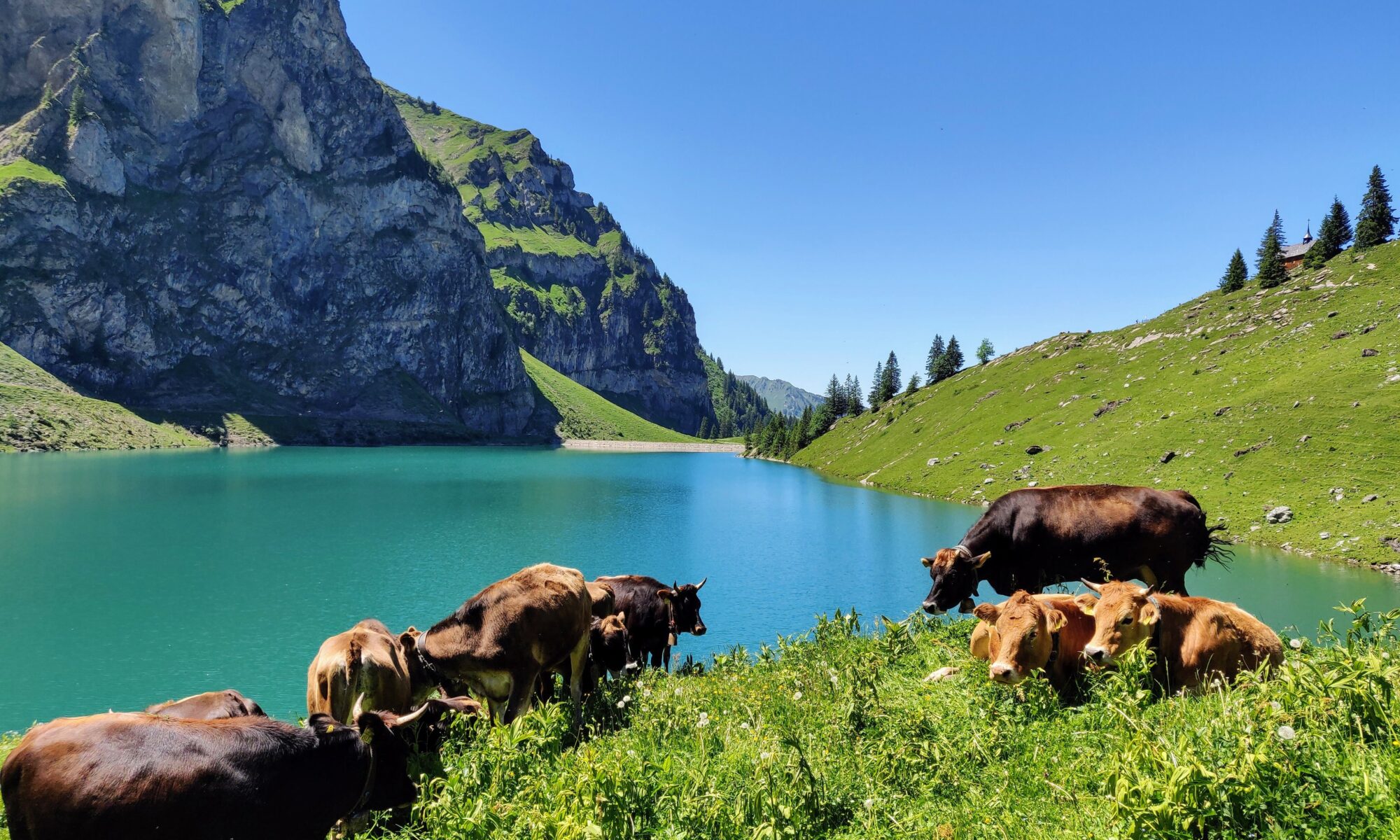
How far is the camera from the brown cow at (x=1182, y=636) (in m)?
6.85

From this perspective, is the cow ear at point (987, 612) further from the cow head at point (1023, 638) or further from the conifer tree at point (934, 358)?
the conifer tree at point (934, 358)

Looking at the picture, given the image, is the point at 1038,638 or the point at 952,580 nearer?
the point at 1038,638

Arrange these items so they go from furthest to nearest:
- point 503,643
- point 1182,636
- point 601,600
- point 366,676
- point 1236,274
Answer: point 1236,274, point 601,600, point 503,643, point 366,676, point 1182,636

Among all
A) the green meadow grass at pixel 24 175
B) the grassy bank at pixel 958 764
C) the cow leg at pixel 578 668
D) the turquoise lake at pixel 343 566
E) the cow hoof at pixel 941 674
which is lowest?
the turquoise lake at pixel 343 566

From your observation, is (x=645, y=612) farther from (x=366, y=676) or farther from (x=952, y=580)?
(x=366, y=676)

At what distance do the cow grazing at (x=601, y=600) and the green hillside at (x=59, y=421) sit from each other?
143 metres

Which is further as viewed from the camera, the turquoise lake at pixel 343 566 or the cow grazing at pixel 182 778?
the turquoise lake at pixel 343 566

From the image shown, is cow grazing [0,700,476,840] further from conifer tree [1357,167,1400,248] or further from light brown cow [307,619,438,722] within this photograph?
conifer tree [1357,167,1400,248]

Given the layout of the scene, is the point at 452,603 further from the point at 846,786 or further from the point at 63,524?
the point at 63,524

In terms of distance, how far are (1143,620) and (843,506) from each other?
5823 cm

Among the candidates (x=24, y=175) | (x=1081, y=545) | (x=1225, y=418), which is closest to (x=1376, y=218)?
(x=1225, y=418)

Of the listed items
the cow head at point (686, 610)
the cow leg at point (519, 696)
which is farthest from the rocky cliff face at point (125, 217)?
the cow leg at point (519, 696)

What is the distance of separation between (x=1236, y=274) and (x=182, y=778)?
385ft

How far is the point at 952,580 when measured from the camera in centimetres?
1209
